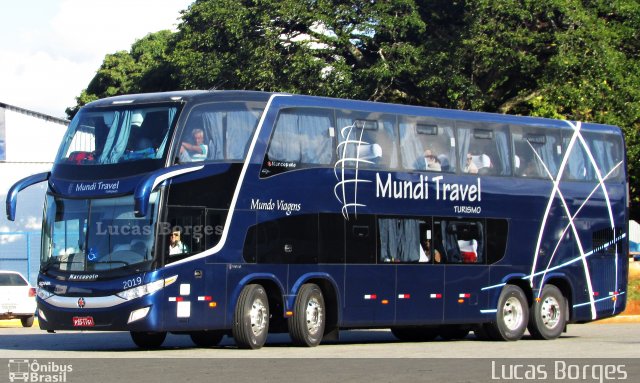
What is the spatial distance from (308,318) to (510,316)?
5331 millimetres

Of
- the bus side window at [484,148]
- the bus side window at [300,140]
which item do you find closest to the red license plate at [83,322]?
the bus side window at [300,140]

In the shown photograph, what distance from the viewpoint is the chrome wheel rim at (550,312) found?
24438 mm

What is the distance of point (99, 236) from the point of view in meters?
18.5

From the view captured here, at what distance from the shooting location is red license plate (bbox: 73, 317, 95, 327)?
18.3m

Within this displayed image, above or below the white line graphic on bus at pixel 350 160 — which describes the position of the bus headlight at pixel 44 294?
below

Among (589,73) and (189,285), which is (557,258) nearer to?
(189,285)

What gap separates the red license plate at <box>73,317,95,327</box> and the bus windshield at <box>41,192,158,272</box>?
0.75 m

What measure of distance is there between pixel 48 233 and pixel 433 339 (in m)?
9.13

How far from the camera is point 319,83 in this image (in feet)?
129

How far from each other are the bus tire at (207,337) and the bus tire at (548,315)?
6.65 metres

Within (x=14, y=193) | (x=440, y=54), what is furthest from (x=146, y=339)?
(x=440, y=54)

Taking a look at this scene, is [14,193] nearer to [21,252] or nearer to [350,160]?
[350,160]

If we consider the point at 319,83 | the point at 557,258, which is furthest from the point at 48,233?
the point at 319,83

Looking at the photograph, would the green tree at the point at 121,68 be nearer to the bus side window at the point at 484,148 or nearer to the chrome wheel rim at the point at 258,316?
the bus side window at the point at 484,148
